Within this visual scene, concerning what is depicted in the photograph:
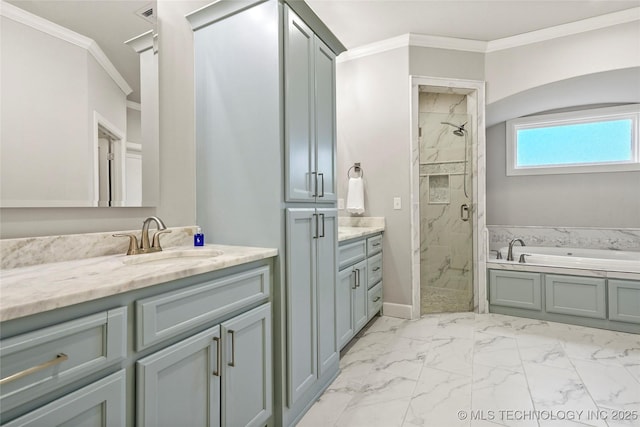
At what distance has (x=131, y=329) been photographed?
920mm

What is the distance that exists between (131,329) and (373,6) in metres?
2.74

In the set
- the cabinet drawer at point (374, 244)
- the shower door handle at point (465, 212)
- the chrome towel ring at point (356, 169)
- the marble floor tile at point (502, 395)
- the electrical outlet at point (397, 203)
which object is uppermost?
the chrome towel ring at point (356, 169)

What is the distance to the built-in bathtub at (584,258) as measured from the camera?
2.71 meters

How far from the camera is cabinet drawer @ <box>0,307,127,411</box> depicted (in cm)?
67

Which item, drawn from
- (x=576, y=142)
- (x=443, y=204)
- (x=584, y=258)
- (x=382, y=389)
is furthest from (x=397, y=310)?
(x=576, y=142)

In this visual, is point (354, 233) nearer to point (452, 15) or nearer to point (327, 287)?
Result: point (327, 287)

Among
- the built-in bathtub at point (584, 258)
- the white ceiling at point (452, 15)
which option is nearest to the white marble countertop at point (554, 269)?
the built-in bathtub at point (584, 258)

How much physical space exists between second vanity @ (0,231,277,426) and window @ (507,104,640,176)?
3815 mm

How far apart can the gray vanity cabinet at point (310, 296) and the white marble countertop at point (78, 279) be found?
0.29 metres

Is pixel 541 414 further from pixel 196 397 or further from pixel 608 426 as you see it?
pixel 196 397

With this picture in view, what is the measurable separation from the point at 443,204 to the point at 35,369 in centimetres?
370

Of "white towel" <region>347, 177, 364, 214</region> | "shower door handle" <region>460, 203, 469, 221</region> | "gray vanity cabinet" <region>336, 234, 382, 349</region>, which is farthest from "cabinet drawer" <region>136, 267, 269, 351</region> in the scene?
"shower door handle" <region>460, 203, 469, 221</region>

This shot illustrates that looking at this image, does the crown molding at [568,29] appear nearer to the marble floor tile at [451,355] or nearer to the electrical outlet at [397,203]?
the electrical outlet at [397,203]

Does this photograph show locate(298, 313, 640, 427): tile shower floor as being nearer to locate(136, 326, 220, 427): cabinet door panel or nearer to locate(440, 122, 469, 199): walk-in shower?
locate(136, 326, 220, 427): cabinet door panel
